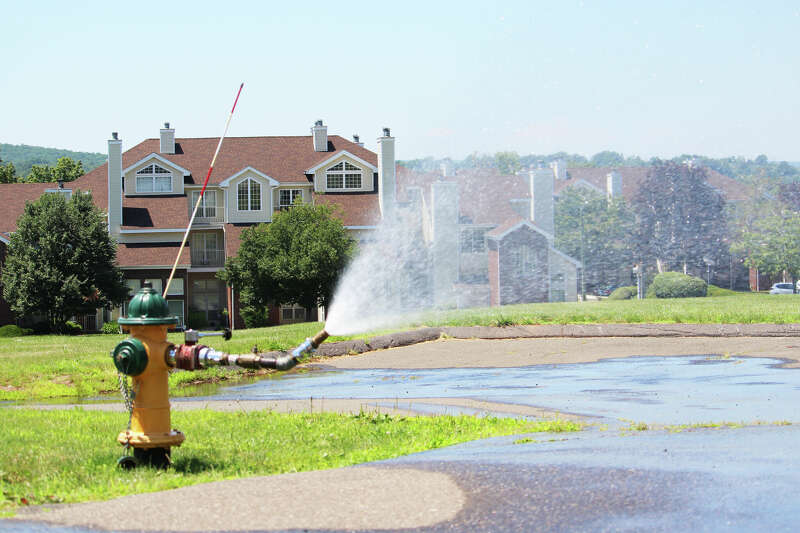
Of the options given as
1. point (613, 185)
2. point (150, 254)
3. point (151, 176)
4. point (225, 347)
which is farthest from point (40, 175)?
point (225, 347)

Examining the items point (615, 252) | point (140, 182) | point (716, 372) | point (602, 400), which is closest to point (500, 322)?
point (716, 372)

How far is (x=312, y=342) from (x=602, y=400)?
651cm

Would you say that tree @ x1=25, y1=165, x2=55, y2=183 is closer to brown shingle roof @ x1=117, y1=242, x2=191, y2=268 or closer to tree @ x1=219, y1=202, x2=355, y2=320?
brown shingle roof @ x1=117, y1=242, x2=191, y2=268

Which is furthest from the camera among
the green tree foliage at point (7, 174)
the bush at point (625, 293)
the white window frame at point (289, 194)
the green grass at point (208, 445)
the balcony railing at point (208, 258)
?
the green tree foliage at point (7, 174)

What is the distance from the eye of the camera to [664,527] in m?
6.11

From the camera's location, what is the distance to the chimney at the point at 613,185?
2061 inches

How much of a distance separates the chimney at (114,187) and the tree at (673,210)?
89.2ft

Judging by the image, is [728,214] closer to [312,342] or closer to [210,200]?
[210,200]

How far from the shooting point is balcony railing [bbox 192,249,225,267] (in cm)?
5362

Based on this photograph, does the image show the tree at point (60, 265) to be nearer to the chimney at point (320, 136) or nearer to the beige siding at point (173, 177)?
the beige siding at point (173, 177)

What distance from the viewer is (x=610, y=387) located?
15.5m

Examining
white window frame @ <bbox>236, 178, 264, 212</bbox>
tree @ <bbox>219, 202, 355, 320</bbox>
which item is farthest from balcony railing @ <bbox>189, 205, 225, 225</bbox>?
tree @ <bbox>219, 202, 355, 320</bbox>

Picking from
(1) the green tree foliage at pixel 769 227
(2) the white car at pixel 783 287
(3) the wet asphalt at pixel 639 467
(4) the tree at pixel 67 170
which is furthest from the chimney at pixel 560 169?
(4) the tree at pixel 67 170

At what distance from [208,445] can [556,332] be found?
1630 cm
